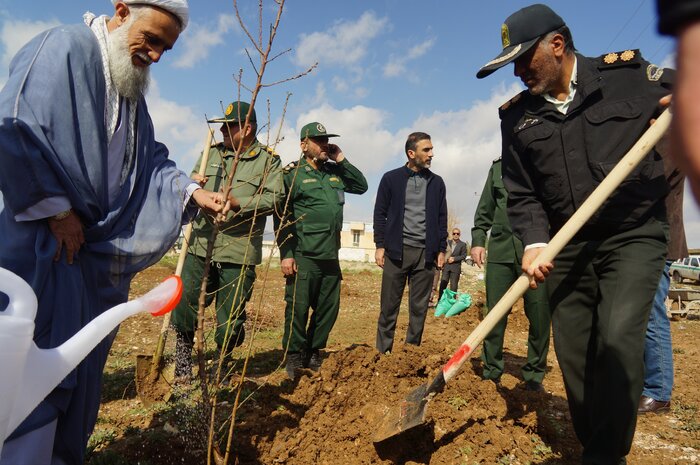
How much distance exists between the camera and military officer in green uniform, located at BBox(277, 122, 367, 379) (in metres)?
4.54

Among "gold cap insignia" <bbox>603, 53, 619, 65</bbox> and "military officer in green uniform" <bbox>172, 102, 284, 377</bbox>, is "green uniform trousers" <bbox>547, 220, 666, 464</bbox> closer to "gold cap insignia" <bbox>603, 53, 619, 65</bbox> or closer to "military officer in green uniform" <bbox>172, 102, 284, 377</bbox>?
"gold cap insignia" <bbox>603, 53, 619, 65</bbox>

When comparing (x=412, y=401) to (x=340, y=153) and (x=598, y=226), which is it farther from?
(x=340, y=153)

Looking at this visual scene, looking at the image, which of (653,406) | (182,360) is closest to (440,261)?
(653,406)

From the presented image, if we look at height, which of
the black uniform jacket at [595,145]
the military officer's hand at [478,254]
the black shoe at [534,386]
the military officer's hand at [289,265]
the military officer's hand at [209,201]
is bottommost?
the black shoe at [534,386]

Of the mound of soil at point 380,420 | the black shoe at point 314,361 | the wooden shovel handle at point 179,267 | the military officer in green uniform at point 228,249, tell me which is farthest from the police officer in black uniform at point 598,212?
the black shoe at point 314,361

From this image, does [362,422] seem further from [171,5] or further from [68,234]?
[171,5]

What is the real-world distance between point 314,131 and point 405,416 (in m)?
3.01

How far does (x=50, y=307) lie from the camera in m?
1.79

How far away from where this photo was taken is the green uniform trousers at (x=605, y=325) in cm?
212

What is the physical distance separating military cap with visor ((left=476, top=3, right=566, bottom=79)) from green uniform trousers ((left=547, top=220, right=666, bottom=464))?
1.00m

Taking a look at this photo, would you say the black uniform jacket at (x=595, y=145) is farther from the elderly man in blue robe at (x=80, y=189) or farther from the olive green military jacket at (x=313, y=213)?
the olive green military jacket at (x=313, y=213)

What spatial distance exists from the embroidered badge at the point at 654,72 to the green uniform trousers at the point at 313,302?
3.04 meters

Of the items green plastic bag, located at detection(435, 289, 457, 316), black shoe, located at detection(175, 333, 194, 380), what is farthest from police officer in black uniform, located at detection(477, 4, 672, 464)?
green plastic bag, located at detection(435, 289, 457, 316)

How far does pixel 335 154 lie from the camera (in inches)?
197
